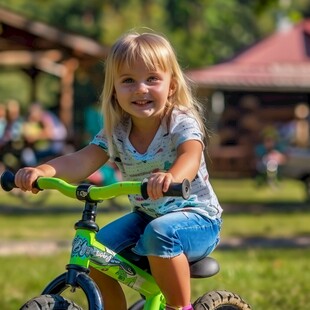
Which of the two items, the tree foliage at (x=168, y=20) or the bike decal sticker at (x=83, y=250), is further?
the tree foliage at (x=168, y=20)

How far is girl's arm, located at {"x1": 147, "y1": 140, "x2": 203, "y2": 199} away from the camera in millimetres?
3682

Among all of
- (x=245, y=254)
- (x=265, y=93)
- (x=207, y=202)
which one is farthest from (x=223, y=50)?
(x=207, y=202)

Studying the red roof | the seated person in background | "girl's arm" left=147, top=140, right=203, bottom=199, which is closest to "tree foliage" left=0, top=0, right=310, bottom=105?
the red roof

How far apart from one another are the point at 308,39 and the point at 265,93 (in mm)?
3425

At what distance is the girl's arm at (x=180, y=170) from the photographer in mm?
3682

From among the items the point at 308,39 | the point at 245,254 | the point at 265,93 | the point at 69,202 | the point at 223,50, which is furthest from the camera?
the point at 223,50

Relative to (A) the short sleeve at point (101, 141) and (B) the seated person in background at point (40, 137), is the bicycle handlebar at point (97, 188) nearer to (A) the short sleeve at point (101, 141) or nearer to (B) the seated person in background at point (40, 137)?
(A) the short sleeve at point (101, 141)

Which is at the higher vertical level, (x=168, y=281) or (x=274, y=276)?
(x=168, y=281)

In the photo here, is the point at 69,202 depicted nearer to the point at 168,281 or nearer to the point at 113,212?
the point at 113,212

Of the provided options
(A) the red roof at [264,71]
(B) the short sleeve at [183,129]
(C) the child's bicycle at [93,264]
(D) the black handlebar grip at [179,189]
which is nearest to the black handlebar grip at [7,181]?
(C) the child's bicycle at [93,264]

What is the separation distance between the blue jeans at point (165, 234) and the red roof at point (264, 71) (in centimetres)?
2271

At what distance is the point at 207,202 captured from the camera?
170 inches

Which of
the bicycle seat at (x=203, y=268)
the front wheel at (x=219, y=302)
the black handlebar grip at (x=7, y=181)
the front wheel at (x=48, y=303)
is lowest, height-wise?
the front wheel at (x=219, y=302)

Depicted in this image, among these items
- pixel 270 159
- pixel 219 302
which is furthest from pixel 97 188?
pixel 270 159
